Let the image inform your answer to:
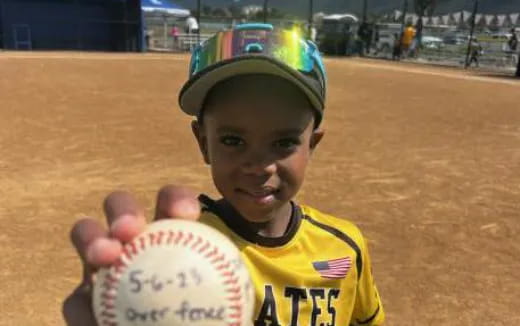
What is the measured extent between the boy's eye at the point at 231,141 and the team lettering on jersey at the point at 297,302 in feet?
1.45

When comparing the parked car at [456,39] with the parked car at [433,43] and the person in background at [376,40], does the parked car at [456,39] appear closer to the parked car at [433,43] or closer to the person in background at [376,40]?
the parked car at [433,43]

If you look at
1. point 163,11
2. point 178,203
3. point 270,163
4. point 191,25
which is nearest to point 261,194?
point 270,163

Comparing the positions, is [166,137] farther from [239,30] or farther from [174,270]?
[174,270]

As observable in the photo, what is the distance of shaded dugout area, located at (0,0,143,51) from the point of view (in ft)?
84.7

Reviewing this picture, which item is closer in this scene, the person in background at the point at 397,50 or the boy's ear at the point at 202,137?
the boy's ear at the point at 202,137

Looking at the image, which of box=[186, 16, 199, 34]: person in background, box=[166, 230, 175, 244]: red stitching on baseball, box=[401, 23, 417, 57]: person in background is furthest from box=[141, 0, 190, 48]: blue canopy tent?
box=[166, 230, 175, 244]: red stitching on baseball

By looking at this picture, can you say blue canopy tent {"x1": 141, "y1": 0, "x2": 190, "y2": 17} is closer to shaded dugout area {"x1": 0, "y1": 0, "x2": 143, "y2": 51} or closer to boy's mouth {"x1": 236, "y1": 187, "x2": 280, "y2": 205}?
shaded dugout area {"x1": 0, "y1": 0, "x2": 143, "y2": 51}

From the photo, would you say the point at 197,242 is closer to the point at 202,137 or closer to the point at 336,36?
the point at 202,137

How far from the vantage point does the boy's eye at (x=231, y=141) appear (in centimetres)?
164

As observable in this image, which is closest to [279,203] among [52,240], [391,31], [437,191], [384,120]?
[52,240]

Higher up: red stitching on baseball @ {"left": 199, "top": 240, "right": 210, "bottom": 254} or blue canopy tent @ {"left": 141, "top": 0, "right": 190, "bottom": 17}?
blue canopy tent @ {"left": 141, "top": 0, "right": 190, "bottom": 17}

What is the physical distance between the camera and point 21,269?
4141mm

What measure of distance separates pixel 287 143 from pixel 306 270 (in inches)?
16.4

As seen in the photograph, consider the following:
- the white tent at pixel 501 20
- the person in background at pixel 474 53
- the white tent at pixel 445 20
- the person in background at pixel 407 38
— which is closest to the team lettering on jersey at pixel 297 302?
the person in background at pixel 474 53
